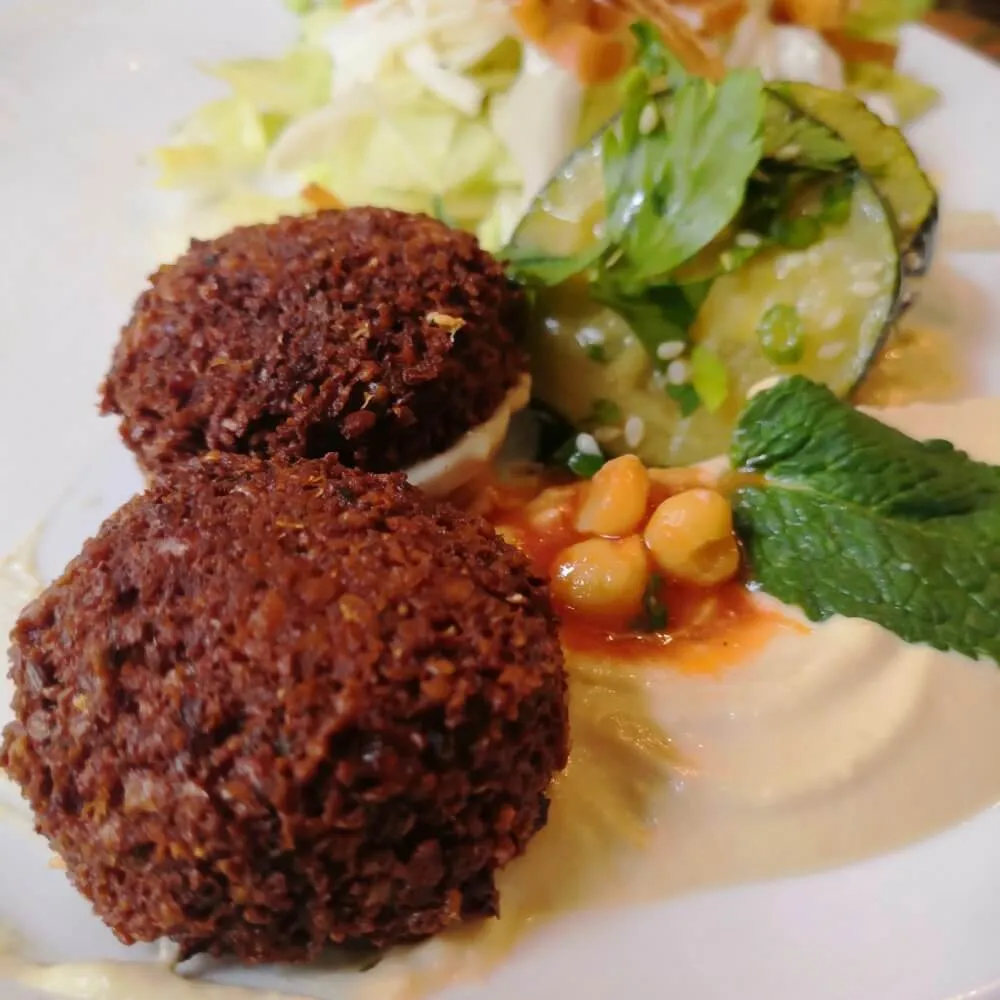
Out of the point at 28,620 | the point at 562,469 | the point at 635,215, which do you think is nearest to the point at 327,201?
the point at 635,215

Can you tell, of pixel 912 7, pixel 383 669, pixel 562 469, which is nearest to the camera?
pixel 383 669

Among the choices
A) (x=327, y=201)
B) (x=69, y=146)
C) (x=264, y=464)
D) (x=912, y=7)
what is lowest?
(x=69, y=146)

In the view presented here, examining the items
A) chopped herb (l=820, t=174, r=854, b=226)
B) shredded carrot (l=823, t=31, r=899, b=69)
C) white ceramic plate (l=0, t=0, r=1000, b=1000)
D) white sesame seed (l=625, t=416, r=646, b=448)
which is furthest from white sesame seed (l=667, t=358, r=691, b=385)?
shredded carrot (l=823, t=31, r=899, b=69)

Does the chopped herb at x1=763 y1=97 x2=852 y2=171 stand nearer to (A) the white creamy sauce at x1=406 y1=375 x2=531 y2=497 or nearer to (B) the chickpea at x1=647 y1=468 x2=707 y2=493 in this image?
(B) the chickpea at x1=647 y1=468 x2=707 y2=493

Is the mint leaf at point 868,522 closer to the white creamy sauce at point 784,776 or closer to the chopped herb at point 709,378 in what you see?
the white creamy sauce at point 784,776

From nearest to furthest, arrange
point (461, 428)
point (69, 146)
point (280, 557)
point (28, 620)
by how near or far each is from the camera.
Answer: point (280, 557) → point (28, 620) → point (461, 428) → point (69, 146)

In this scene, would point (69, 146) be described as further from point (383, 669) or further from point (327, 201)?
point (383, 669)

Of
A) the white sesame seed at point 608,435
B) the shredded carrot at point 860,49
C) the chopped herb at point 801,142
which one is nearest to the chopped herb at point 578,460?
the white sesame seed at point 608,435
